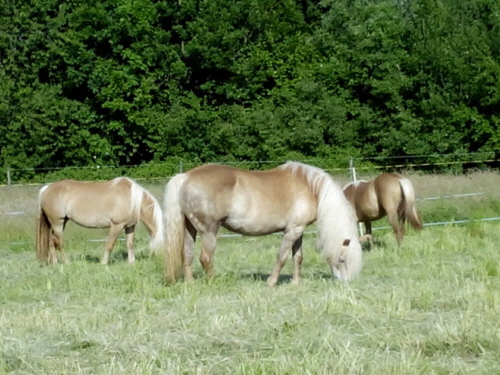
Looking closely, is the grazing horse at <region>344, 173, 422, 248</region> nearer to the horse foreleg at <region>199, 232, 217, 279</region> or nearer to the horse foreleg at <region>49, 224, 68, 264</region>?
the horse foreleg at <region>199, 232, 217, 279</region>

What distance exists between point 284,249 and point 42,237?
14.8 ft

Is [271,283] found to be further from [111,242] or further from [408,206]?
[408,206]

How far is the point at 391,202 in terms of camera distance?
39.9 feet

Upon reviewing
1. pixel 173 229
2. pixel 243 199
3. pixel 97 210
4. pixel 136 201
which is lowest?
pixel 97 210

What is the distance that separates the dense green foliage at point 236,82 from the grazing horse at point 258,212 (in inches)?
742

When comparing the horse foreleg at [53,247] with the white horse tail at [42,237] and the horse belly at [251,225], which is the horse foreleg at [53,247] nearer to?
the white horse tail at [42,237]

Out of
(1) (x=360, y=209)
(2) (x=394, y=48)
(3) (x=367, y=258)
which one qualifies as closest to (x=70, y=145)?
(2) (x=394, y=48)

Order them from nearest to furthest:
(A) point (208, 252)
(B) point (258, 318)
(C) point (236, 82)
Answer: (B) point (258, 318) → (A) point (208, 252) → (C) point (236, 82)

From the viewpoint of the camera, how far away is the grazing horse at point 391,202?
12.0m

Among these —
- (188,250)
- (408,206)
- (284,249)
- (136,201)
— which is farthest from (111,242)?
(408,206)

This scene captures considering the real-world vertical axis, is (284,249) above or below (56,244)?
above

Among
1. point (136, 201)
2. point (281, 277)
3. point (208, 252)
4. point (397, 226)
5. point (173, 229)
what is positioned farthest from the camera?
point (397, 226)

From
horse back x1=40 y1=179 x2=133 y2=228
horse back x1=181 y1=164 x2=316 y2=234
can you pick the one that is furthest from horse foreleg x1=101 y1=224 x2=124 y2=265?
horse back x1=181 y1=164 x2=316 y2=234

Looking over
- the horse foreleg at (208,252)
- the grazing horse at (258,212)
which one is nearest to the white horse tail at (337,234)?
the grazing horse at (258,212)
